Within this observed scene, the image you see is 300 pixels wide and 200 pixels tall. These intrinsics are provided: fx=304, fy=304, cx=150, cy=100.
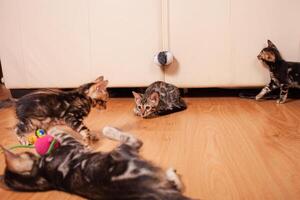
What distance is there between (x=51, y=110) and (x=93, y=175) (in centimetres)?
67

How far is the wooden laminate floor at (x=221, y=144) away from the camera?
105 cm

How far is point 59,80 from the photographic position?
254 centimetres

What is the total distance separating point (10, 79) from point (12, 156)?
182 cm

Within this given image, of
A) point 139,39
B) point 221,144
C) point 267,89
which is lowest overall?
point 221,144

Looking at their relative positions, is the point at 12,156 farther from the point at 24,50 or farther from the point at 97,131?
the point at 24,50

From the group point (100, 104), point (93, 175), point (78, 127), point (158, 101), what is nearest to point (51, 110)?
point (78, 127)

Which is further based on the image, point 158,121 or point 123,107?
point 123,107

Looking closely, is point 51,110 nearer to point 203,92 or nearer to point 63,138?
point 63,138

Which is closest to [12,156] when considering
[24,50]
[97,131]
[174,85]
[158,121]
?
[97,131]

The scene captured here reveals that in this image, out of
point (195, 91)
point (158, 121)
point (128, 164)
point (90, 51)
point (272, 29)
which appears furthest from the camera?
point (195, 91)

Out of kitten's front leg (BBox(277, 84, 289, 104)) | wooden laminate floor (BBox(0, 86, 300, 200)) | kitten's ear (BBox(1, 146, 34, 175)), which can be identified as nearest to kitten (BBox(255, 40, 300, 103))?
kitten's front leg (BBox(277, 84, 289, 104))

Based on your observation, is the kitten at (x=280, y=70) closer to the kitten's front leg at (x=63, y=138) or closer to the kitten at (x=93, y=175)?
the kitten at (x=93, y=175)

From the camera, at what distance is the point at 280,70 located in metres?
2.21

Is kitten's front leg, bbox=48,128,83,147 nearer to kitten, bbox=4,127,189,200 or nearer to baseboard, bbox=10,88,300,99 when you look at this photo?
kitten, bbox=4,127,189,200
